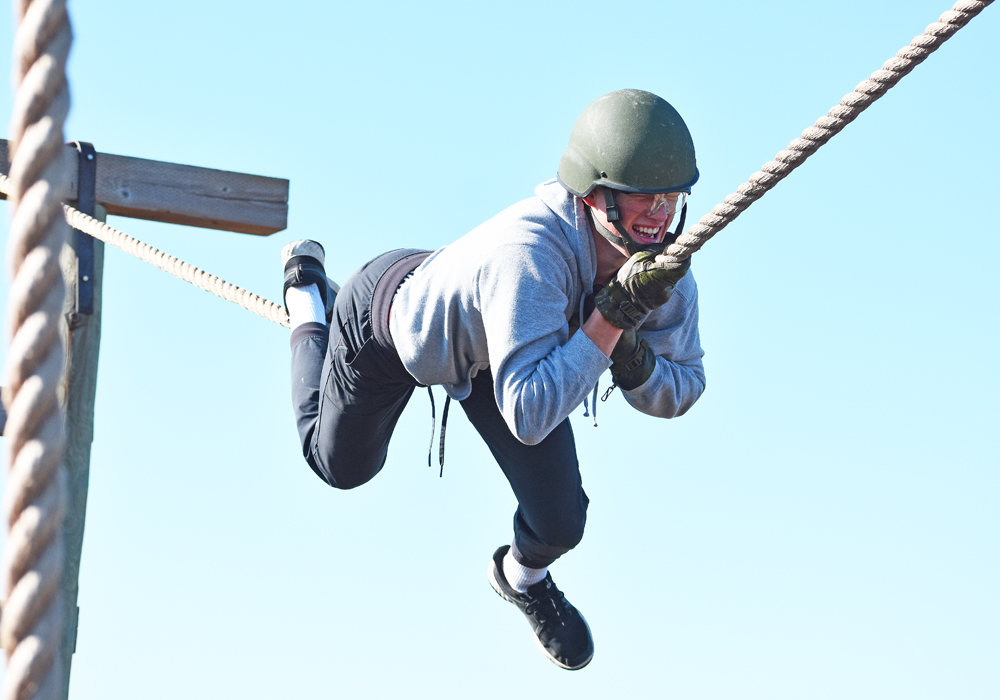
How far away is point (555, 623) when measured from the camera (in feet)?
12.0

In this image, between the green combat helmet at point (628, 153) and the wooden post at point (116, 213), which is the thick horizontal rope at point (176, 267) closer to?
the wooden post at point (116, 213)

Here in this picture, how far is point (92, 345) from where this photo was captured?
390 centimetres

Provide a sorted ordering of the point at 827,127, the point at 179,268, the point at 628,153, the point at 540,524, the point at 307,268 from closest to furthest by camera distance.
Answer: the point at 827,127 → the point at 628,153 → the point at 540,524 → the point at 307,268 → the point at 179,268

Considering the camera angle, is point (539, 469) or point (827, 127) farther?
point (539, 469)

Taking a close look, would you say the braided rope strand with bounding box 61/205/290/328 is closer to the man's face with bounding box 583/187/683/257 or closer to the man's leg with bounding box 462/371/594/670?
the man's leg with bounding box 462/371/594/670

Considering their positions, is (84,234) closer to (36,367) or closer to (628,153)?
(628,153)

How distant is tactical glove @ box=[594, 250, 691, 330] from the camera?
2492mm

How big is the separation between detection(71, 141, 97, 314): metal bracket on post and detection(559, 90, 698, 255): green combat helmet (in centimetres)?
191

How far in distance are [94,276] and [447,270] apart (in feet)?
5.92

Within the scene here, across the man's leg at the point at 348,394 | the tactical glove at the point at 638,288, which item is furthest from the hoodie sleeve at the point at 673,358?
the man's leg at the point at 348,394

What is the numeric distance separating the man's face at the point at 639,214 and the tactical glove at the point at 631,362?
0.22m

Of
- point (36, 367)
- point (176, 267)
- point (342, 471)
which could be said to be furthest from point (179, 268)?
point (36, 367)

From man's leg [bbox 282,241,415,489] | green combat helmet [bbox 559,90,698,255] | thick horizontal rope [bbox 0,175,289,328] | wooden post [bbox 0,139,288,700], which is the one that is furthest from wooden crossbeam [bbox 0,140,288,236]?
green combat helmet [bbox 559,90,698,255]

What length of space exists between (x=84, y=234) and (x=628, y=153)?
2.16 meters
